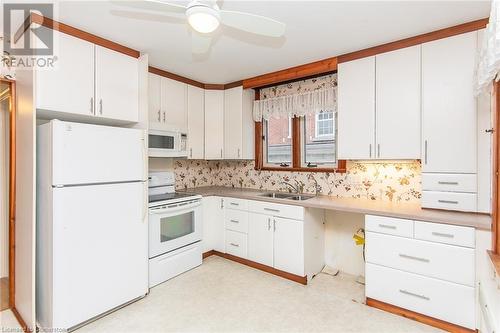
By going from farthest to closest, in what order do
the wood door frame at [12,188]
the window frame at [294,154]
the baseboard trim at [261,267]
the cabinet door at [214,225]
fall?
the cabinet door at [214,225], the window frame at [294,154], the baseboard trim at [261,267], the wood door frame at [12,188]

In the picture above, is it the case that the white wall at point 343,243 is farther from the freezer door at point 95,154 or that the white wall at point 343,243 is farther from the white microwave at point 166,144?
the freezer door at point 95,154

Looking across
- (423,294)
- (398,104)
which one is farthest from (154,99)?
(423,294)

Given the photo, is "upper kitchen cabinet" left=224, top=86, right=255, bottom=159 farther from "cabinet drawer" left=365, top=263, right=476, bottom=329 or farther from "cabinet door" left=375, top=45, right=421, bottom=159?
"cabinet drawer" left=365, top=263, right=476, bottom=329

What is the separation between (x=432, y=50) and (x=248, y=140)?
2.28 m

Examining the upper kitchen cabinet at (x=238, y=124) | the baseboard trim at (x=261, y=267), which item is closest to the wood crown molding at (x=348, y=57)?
the upper kitchen cabinet at (x=238, y=124)

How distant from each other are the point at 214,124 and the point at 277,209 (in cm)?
163

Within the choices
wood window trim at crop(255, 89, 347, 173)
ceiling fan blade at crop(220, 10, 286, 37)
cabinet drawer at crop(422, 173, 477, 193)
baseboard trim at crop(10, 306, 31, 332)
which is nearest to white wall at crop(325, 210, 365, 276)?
wood window trim at crop(255, 89, 347, 173)

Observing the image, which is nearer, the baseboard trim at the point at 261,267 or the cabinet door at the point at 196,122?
the baseboard trim at the point at 261,267

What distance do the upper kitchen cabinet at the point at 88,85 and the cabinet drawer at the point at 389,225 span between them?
241 cm

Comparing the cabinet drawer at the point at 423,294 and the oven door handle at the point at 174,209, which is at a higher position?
the oven door handle at the point at 174,209

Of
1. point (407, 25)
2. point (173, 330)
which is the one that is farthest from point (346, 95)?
point (173, 330)

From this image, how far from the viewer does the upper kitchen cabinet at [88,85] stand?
2034mm

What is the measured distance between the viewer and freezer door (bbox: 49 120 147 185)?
1.93 meters

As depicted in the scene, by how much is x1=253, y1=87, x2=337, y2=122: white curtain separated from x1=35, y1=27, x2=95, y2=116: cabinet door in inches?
84.4
